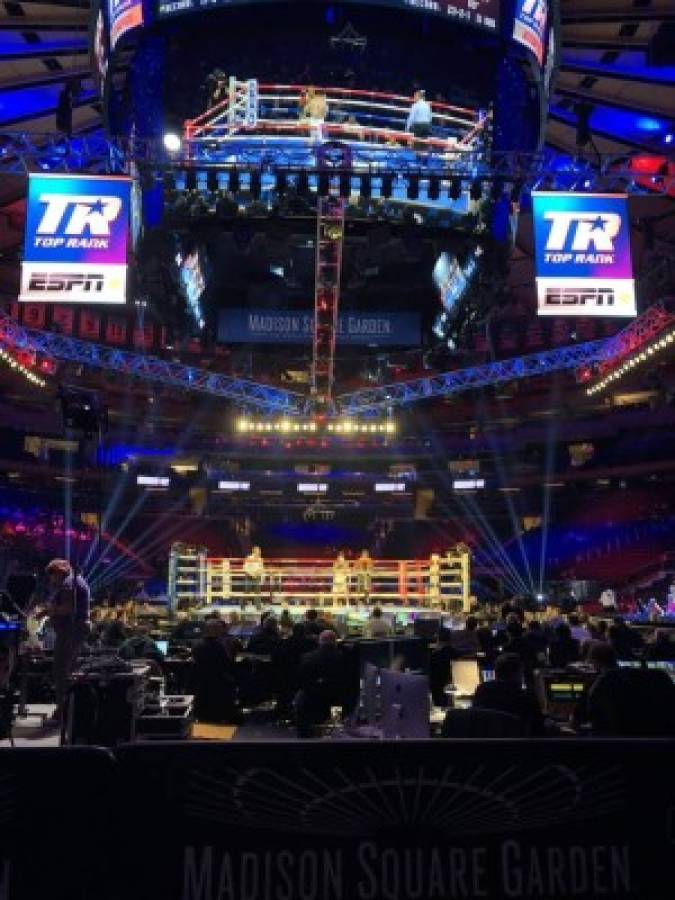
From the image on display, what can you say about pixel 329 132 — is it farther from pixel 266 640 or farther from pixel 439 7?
pixel 266 640

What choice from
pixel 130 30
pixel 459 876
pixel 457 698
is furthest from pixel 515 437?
pixel 459 876

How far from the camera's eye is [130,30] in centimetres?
1349

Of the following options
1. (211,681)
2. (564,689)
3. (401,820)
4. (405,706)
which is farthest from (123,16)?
(401,820)

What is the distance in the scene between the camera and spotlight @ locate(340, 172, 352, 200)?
12.6m

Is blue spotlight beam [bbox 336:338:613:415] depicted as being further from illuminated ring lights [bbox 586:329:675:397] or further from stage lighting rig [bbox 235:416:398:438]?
stage lighting rig [bbox 235:416:398:438]

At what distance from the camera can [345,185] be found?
41.9ft

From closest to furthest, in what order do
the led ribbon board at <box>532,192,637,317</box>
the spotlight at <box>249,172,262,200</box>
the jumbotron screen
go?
the led ribbon board at <box>532,192,637,317</box> → the spotlight at <box>249,172,262,200</box> → the jumbotron screen

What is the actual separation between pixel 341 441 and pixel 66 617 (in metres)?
29.4

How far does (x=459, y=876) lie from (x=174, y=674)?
8634 mm

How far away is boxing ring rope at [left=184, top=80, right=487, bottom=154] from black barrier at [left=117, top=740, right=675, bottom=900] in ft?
39.1

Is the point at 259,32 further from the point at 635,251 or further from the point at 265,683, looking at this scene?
the point at 635,251

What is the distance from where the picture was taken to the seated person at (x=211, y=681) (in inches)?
340

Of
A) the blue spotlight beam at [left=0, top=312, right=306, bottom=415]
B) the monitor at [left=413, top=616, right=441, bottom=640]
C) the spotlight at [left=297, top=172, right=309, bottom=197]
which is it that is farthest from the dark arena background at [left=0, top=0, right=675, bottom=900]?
the monitor at [left=413, top=616, right=441, bottom=640]

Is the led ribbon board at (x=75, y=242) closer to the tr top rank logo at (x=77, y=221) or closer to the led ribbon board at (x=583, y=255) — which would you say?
the tr top rank logo at (x=77, y=221)
